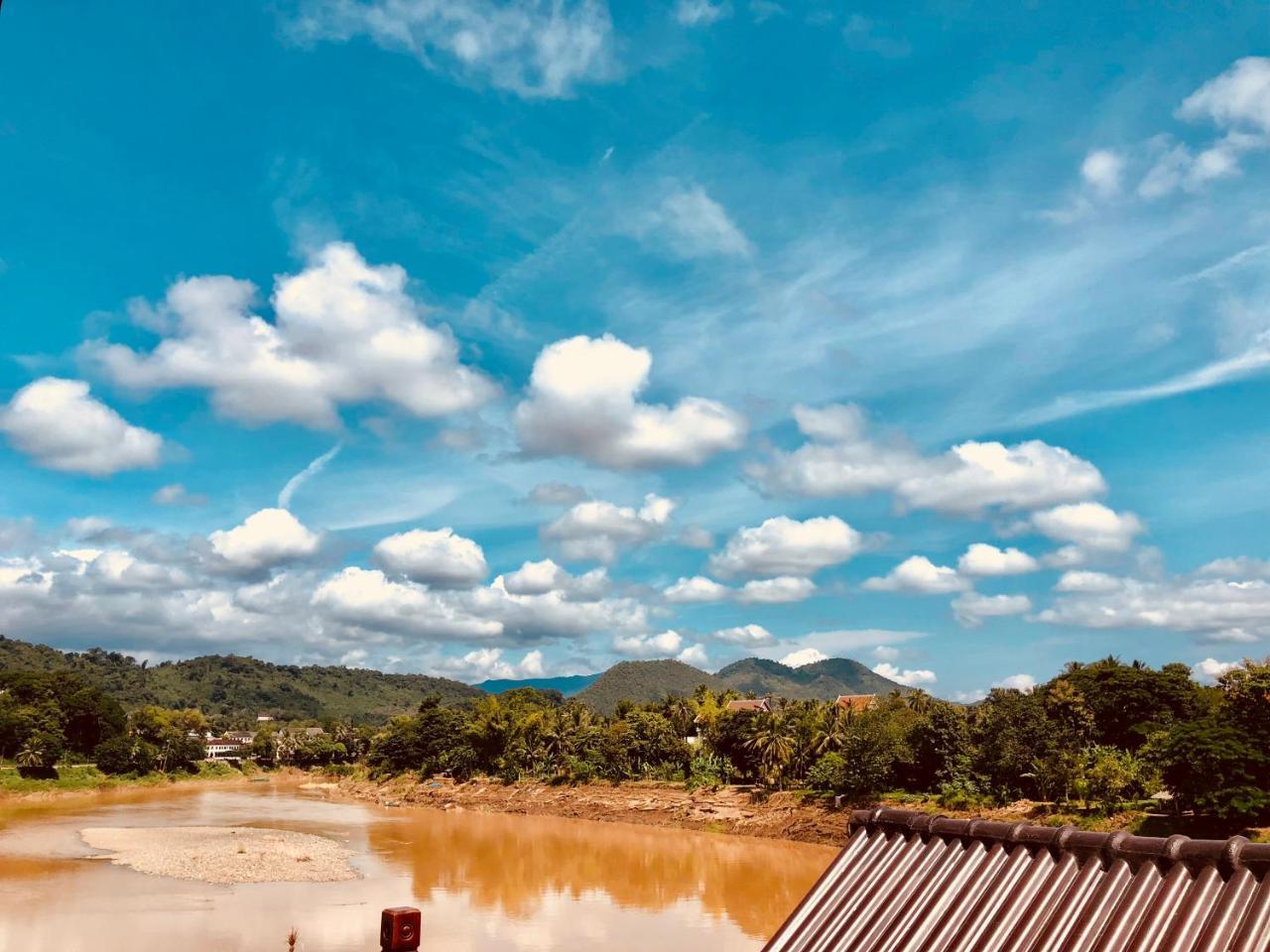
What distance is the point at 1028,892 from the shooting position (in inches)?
218

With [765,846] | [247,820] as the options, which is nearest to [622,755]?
[765,846]

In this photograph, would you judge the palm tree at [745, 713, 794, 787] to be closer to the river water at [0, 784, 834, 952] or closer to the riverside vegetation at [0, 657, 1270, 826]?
the riverside vegetation at [0, 657, 1270, 826]

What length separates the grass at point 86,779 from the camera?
7194cm

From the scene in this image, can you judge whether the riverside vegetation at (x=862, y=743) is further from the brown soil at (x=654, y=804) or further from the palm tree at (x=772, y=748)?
the brown soil at (x=654, y=804)

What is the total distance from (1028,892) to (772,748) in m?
57.3

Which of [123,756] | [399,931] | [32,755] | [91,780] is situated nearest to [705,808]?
[91,780]

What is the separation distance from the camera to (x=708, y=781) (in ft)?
205

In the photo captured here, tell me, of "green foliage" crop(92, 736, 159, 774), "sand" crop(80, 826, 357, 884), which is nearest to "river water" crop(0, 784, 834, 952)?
"sand" crop(80, 826, 357, 884)

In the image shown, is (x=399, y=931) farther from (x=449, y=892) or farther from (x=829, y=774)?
(x=829, y=774)

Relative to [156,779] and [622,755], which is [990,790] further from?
[156,779]

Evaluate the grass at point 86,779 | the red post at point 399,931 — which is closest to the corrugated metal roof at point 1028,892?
the red post at point 399,931

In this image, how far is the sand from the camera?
3997cm

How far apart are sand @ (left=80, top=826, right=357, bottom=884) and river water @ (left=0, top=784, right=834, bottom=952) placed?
1.23 metres

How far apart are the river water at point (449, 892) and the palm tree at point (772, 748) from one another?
6.28 meters
